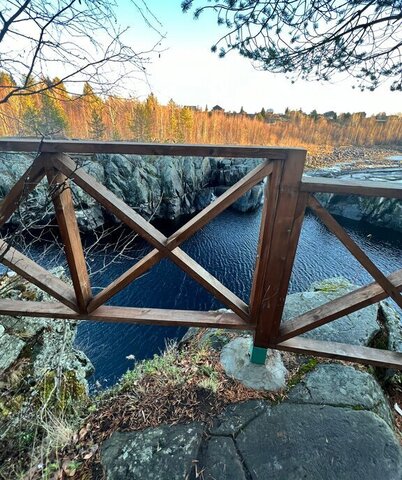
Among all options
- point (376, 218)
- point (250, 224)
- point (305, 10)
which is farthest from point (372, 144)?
point (305, 10)

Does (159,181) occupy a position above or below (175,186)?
above

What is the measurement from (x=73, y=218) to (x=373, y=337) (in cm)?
318

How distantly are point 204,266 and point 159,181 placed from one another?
1056 cm

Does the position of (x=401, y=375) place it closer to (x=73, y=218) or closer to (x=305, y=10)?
(x=73, y=218)

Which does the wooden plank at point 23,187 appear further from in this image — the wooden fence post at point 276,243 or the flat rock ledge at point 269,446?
the flat rock ledge at point 269,446

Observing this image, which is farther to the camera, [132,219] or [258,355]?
[258,355]

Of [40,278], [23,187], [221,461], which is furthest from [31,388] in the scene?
[23,187]

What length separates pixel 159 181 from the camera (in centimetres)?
2181

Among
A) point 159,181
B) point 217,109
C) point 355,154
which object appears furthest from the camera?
point 217,109

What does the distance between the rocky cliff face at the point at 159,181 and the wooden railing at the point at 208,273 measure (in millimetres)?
14465

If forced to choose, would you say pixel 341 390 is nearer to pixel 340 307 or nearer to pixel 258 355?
pixel 258 355

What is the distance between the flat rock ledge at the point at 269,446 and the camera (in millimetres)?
1454

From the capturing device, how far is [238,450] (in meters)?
1.55

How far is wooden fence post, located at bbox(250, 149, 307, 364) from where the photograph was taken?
134 centimetres
